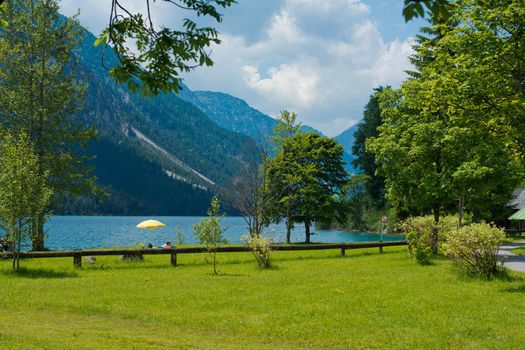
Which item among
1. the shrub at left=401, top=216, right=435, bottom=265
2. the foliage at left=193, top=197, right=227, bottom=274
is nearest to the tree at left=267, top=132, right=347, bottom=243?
the shrub at left=401, top=216, right=435, bottom=265

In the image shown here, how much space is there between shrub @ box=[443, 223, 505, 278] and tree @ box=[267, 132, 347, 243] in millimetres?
27465

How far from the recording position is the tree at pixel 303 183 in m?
46.9

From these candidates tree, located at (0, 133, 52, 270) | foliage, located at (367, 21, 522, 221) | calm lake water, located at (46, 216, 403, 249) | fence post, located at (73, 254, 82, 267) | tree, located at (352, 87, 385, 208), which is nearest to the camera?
tree, located at (0, 133, 52, 270)

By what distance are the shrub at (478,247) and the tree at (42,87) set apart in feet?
79.8

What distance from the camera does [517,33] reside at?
15.3m

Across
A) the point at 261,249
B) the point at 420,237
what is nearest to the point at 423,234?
the point at 420,237

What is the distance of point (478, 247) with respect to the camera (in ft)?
58.2

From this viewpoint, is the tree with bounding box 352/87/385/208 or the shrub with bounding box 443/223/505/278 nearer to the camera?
the shrub with bounding box 443/223/505/278

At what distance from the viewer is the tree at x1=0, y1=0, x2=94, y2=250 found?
103ft

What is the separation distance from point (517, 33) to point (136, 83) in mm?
13434

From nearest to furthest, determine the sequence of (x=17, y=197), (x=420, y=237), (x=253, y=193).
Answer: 1. (x=17, y=197)
2. (x=420, y=237)
3. (x=253, y=193)

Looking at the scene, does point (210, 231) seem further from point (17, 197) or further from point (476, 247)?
point (476, 247)

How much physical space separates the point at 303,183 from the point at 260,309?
33979mm

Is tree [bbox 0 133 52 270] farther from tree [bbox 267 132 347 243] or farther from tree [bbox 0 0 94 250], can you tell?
tree [bbox 267 132 347 243]
